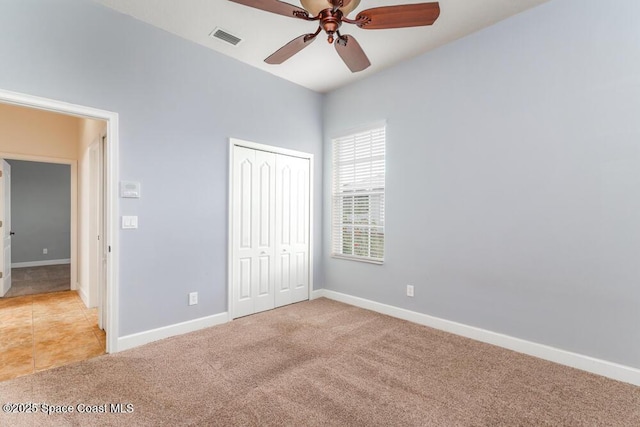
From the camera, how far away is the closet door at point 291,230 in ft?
13.3

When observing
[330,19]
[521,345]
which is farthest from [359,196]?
[330,19]

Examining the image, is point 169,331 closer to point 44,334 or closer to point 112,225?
point 112,225

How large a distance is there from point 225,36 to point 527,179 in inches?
128

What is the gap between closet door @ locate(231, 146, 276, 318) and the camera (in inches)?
142

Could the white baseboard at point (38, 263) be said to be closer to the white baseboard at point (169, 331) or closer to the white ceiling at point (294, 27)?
the white baseboard at point (169, 331)

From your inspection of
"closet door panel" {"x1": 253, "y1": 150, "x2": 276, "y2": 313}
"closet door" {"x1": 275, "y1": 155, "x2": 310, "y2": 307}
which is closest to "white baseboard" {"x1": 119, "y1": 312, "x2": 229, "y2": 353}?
"closet door panel" {"x1": 253, "y1": 150, "x2": 276, "y2": 313}

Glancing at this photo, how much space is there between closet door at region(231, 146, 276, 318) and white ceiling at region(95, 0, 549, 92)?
3.83 ft

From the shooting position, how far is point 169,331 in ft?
9.97

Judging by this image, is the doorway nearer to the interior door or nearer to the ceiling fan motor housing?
the interior door

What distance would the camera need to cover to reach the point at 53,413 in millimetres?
1873

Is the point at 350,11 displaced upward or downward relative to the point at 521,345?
upward

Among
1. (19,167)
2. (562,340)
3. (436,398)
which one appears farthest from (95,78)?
(19,167)

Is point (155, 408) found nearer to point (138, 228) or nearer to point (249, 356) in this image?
point (249, 356)

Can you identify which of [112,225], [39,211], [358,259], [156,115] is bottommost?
[358,259]
